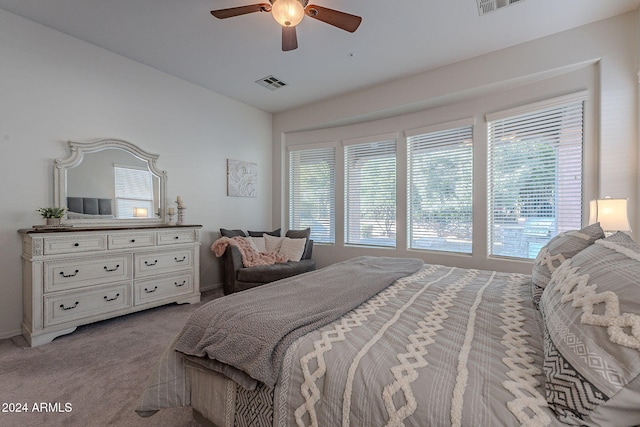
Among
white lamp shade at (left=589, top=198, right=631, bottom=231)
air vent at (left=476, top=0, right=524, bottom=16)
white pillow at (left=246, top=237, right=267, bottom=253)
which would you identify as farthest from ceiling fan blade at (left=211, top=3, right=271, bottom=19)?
white lamp shade at (left=589, top=198, right=631, bottom=231)

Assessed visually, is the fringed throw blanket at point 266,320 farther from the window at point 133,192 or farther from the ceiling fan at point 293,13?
the window at point 133,192

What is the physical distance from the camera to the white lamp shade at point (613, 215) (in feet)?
7.03

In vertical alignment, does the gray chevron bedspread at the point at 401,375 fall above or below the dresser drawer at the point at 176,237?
below

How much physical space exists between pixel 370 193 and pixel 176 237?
8.99 feet

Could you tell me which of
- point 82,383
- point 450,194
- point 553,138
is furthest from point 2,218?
point 553,138

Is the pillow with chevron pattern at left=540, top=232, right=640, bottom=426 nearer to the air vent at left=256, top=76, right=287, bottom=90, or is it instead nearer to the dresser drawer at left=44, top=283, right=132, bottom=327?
the dresser drawer at left=44, top=283, right=132, bottom=327

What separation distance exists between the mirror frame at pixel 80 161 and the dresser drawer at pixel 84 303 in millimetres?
729

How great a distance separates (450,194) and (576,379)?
10.7 ft

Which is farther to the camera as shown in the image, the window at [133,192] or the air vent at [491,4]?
the window at [133,192]

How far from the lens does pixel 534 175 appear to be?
3072 mm

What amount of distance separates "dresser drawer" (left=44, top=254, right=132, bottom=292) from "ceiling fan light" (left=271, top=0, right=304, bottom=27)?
2.67 m

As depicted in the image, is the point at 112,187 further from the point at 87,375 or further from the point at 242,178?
the point at 87,375

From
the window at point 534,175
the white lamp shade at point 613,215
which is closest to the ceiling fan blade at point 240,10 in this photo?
the window at point 534,175

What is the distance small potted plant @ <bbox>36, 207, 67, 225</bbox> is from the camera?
2570 millimetres
